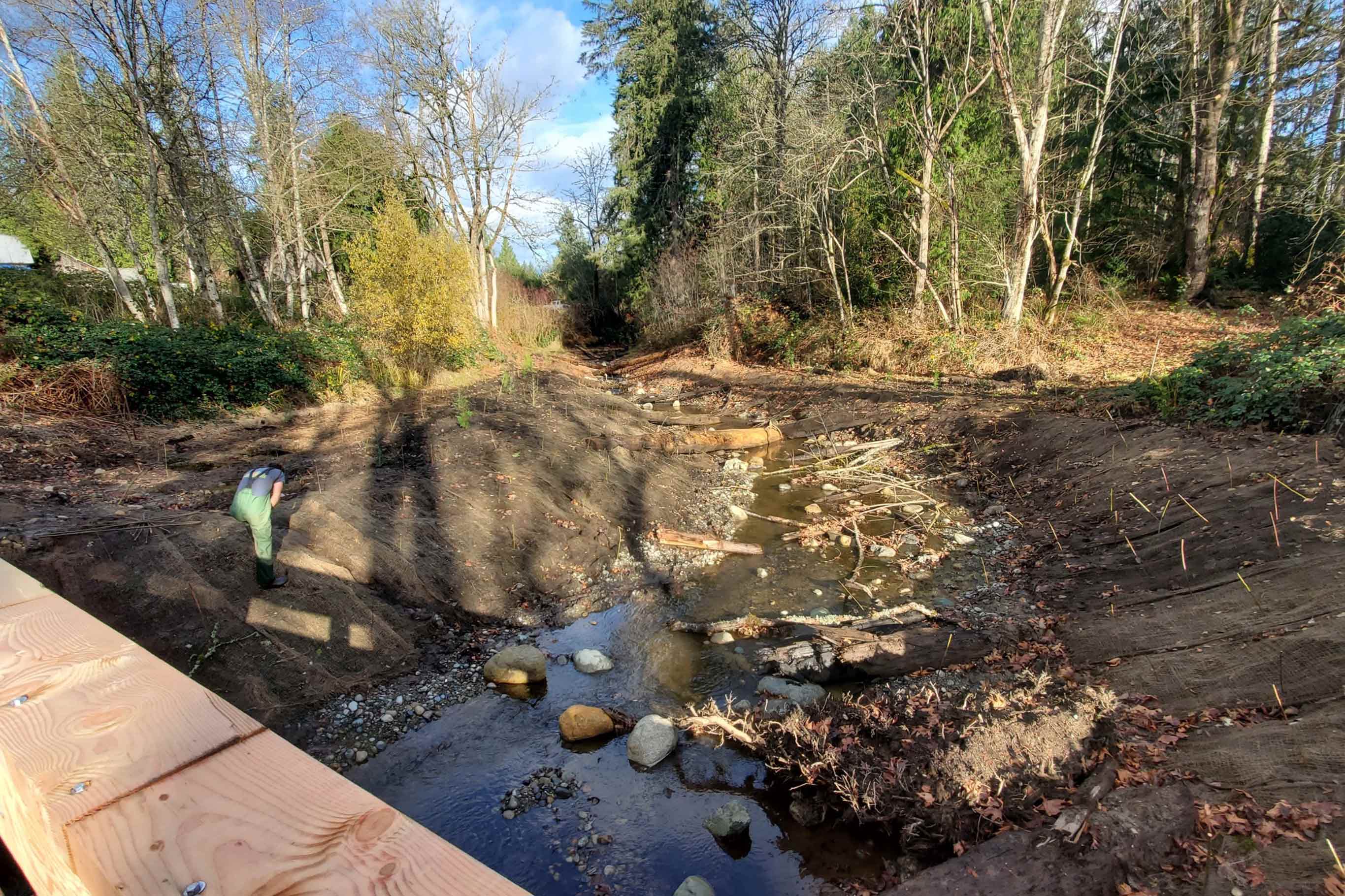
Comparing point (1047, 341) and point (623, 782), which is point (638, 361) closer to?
point (1047, 341)

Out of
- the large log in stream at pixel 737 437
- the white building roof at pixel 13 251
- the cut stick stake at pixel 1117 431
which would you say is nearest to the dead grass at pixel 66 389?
the large log in stream at pixel 737 437

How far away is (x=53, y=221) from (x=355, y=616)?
25576 mm

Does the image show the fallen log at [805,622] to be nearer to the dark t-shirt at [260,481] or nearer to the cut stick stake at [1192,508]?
the cut stick stake at [1192,508]

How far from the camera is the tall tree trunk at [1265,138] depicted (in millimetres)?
14172

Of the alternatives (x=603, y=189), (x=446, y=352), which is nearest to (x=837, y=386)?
(x=446, y=352)

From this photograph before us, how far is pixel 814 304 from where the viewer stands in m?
21.8

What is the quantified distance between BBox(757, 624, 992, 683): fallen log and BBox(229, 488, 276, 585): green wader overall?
15.8 ft

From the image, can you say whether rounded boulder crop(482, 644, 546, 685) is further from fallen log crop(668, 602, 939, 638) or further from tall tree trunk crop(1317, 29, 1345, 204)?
tall tree trunk crop(1317, 29, 1345, 204)

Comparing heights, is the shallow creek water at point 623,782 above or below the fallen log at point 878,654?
below

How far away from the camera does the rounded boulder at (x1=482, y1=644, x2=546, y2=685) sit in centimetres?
605

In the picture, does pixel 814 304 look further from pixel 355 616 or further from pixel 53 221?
pixel 53 221

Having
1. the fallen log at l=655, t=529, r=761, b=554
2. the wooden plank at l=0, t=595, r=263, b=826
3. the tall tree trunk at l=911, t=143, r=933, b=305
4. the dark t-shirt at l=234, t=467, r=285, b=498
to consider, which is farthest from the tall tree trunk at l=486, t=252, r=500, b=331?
the wooden plank at l=0, t=595, r=263, b=826

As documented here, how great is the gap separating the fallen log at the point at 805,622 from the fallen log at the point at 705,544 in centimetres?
176

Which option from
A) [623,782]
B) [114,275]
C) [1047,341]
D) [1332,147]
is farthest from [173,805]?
[1332,147]
